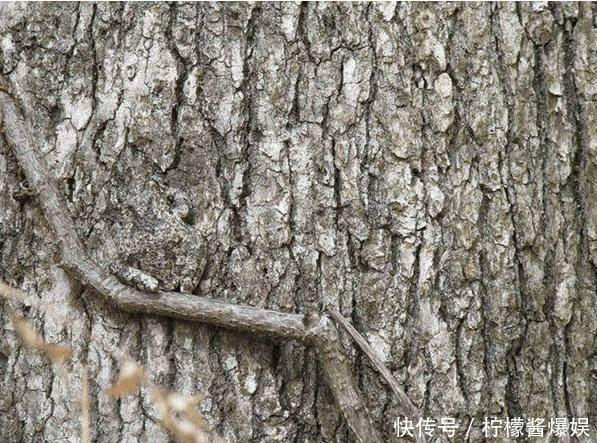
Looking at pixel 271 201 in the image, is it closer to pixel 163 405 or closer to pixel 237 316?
pixel 237 316

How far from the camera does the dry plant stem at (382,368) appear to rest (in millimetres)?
1474

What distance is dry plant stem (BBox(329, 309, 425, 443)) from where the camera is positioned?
1.47 m

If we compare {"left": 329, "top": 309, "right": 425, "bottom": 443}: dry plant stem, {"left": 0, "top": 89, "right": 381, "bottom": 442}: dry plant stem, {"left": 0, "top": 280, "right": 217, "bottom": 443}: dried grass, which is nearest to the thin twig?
{"left": 0, "top": 280, "right": 217, "bottom": 443}: dried grass

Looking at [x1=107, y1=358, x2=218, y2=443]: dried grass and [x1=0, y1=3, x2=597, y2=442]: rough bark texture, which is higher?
[x1=0, y1=3, x2=597, y2=442]: rough bark texture

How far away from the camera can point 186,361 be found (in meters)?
1.47

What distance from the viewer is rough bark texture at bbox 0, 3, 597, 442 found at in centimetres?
148

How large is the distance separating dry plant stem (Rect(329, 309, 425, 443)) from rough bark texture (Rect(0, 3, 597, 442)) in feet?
A: 0.08

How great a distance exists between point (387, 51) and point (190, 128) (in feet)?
1.21

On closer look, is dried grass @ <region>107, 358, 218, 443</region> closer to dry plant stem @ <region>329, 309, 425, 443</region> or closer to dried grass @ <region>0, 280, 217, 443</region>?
dried grass @ <region>0, 280, 217, 443</region>

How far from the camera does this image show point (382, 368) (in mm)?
1479

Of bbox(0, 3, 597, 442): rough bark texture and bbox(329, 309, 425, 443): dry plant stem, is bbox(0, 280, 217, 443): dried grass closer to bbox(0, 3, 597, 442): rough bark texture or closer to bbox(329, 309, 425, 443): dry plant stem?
bbox(0, 3, 597, 442): rough bark texture

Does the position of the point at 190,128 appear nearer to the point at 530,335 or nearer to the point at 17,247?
the point at 17,247

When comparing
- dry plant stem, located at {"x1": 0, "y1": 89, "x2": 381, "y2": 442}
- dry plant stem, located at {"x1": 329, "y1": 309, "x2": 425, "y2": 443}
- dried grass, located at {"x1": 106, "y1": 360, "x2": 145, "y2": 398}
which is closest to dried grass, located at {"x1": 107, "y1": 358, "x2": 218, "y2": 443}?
dried grass, located at {"x1": 106, "y1": 360, "x2": 145, "y2": 398}

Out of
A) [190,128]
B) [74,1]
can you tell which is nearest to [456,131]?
[190,128]
